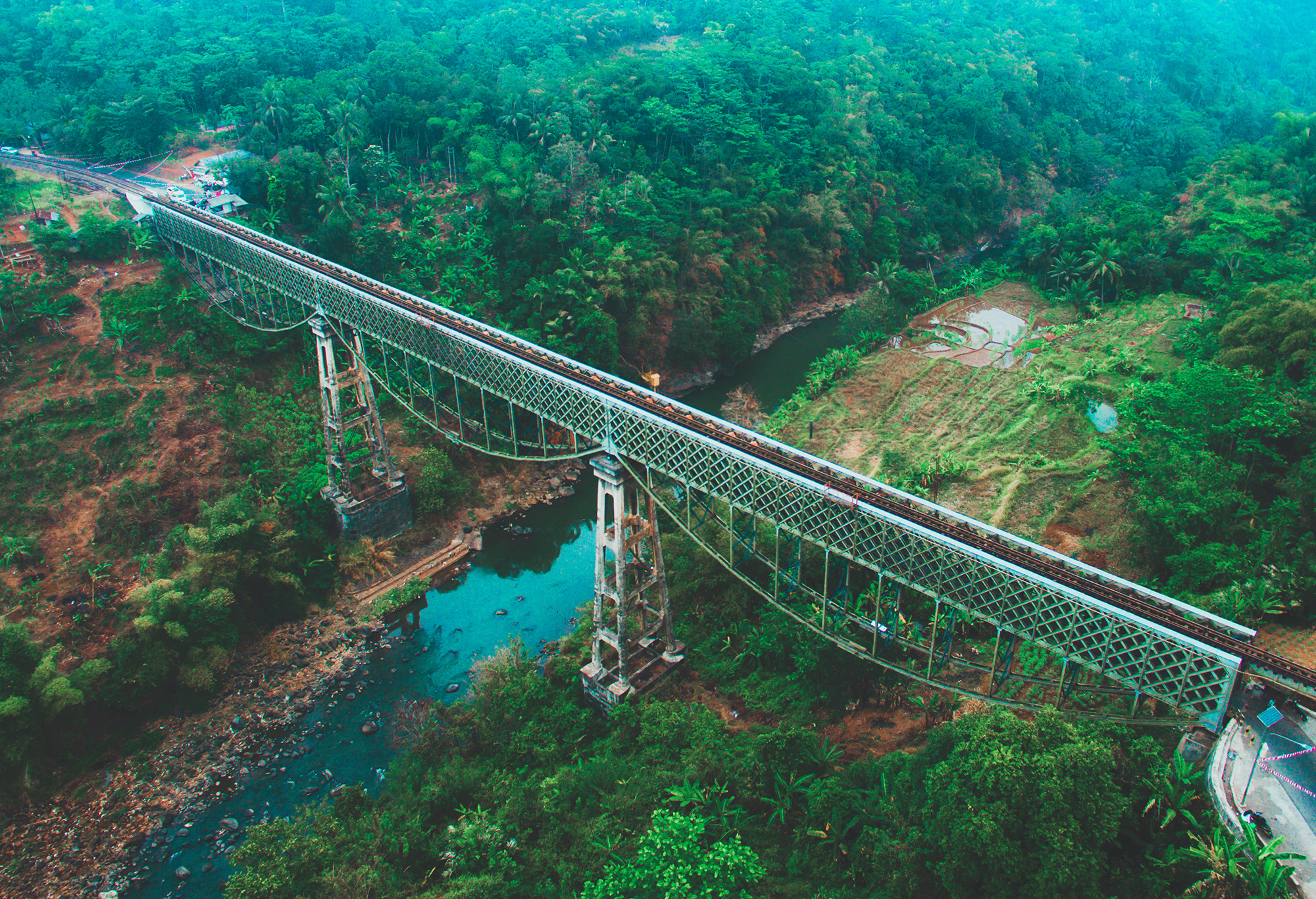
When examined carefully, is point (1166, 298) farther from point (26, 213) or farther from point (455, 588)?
point (26, 213)

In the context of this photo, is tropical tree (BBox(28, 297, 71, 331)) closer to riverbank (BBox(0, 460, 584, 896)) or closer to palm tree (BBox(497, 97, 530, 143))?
riverbank (BBox(0, 460, 584, 896))

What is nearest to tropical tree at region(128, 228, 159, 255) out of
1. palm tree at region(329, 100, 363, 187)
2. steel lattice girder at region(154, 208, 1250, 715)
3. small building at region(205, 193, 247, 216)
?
small building at region(205, 193, 247, 216)

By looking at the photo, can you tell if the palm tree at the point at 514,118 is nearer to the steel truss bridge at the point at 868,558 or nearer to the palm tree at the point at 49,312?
the steel truss bridge at the point at 868,558

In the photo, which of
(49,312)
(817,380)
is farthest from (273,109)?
(817,380)

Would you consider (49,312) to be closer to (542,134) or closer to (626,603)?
(542,134)

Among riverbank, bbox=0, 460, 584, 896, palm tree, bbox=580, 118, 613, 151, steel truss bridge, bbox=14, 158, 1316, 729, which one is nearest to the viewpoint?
steel truss bridge, bbox=14, 158, 1316, 729

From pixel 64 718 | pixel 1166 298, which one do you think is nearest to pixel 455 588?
pixel 64 718
